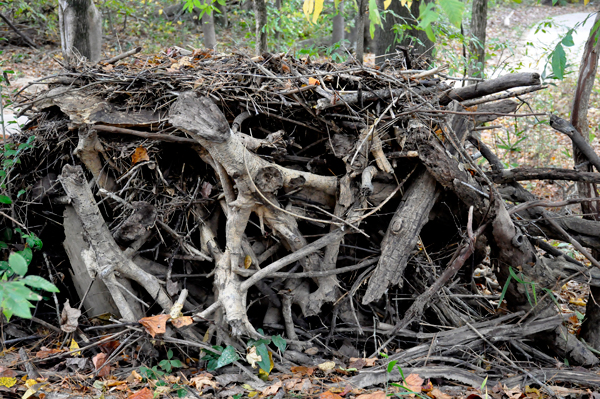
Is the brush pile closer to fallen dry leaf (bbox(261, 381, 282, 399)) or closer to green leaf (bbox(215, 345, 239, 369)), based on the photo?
green leaf (bbox(215, 345, 239, 369))

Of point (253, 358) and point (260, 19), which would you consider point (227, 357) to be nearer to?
point (253, 358)

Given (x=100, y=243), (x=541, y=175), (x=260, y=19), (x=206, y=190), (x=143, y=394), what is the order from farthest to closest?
1. (x=260, y=19)
2. (x=541, y=175)
3. (x=206, y=190)
4. (x=100, y=243)
5. (x=143, y=394)

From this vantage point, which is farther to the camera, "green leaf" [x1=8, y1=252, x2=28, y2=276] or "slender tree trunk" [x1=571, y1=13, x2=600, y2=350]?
"slender tree trunk" [x1=571, y1=13, x2=600, y2=350]

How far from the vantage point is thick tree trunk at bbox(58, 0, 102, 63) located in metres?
4.82

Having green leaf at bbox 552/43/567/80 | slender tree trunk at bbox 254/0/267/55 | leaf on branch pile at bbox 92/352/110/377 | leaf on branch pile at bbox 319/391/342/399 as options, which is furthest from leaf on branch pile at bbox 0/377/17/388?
slender tree trunk at bbox 254/0/267/55

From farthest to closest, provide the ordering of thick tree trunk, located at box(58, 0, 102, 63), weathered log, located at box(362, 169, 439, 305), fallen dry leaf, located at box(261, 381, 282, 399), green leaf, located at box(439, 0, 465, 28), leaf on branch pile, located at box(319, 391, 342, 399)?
thick tree trunk, located at box(58, 0, 102, 63) < weathered log, located at box(362, 169, 439, 305) < fallen dry leaf, located at box(261, 381, 282, 399) < leaf on branch pile, located at box(319, 391, 342, 399) < green leaf, located at box(439, 0, 465, 28)

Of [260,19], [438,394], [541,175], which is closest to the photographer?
[438,394]

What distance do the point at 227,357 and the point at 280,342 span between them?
1.28ft

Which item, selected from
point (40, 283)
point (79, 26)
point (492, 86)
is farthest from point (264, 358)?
point (79, 26)

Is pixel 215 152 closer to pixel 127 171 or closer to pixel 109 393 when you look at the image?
pixel 127 171

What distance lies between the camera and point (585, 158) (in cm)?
378

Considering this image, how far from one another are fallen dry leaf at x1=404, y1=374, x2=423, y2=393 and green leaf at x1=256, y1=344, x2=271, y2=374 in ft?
2.94

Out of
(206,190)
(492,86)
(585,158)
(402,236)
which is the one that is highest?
(492,86)

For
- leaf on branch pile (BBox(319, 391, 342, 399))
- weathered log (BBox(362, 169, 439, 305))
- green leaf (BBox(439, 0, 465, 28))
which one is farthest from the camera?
Answer: weathered log (BBox(362, 169, 439, 305))
